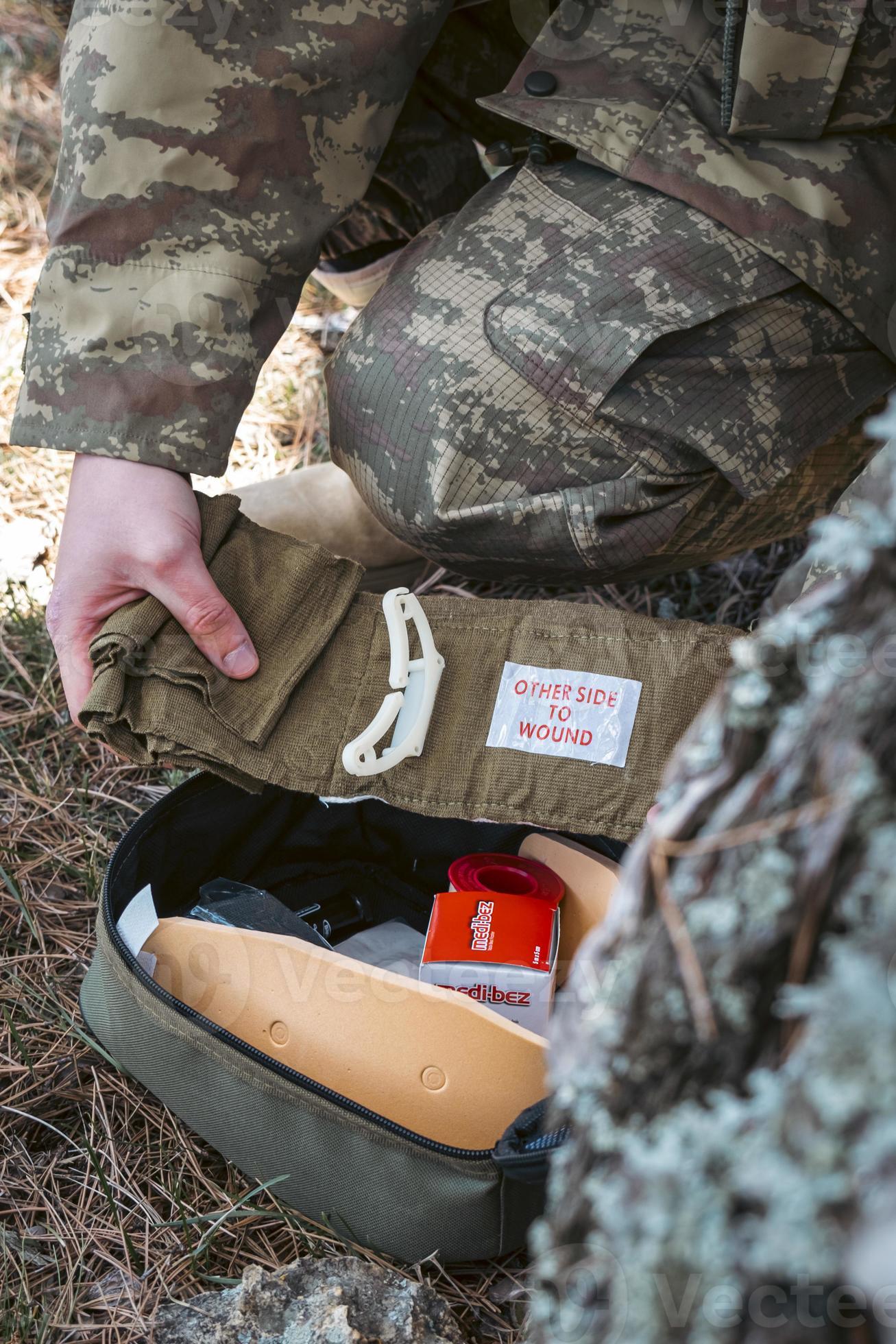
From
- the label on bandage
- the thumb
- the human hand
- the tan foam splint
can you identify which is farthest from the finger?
the tan foam splint

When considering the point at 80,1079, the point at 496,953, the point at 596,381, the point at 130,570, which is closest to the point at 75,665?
the point at 130,570

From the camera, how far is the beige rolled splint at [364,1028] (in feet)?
3.33

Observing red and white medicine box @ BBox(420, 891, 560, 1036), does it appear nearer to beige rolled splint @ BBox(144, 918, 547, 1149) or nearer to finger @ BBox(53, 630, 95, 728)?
beige rolled splint @ BBox(144, 918, 547, 1149)

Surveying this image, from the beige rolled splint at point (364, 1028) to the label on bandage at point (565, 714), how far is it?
11.6 inches

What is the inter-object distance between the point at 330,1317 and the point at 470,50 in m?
1.73

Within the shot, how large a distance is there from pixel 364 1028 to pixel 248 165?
1.06 m

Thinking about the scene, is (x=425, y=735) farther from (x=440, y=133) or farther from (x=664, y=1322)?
(x=440, y=133)

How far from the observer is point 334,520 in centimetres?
192

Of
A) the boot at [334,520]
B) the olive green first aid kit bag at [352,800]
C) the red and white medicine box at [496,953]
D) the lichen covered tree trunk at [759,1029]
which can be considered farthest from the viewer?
the boot at [334,520]

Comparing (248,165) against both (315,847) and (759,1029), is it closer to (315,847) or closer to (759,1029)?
(315,847)

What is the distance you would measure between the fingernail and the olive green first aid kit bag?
0.02 metres

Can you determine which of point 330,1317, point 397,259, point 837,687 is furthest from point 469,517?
point 837,687

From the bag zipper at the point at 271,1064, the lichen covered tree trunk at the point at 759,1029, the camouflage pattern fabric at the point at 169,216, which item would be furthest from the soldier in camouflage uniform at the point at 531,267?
the lichen covered tree trunk at the point at 759,1029

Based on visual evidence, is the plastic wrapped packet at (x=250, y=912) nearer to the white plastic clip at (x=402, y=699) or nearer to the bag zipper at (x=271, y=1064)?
the bag zipper at (x=271, y=1064)
